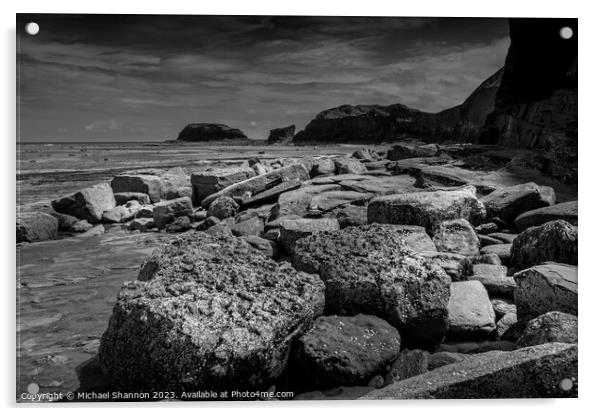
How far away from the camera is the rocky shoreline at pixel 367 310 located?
3002 mm

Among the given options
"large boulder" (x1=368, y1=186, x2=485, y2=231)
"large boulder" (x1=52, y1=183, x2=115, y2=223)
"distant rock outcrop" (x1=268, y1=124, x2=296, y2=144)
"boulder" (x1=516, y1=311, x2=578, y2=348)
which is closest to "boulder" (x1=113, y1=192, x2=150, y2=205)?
"large boulder" (x1=52, y1=183, x2=115, y2=223)

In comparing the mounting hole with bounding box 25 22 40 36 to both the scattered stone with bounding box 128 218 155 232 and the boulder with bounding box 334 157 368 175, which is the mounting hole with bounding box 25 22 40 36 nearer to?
the scattered stone with bounding box 128 218 155 232

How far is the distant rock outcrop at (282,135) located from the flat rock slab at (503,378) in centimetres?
309

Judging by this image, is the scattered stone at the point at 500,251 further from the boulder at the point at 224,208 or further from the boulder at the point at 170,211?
the boulder at the point at 170,211

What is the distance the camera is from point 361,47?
4.50 metres

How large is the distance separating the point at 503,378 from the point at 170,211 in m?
6.61

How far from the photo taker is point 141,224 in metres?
8.27

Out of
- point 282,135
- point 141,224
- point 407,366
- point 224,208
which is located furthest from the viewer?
point 224,208

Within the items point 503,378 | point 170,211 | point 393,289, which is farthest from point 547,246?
point 170,211

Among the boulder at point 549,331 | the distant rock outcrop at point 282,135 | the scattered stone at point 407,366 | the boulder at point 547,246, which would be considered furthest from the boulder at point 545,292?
the distant rock outcrop at point 282,135

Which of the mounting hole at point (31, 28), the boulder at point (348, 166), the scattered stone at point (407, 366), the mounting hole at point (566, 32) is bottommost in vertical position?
the scattered stone at point (407, 366)

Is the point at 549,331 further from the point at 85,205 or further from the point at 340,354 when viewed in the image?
the point at 85,205

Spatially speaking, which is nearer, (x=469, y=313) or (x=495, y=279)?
(x=469, y=313)

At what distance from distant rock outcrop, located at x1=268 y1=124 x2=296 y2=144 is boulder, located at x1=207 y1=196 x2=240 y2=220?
2.83 meters
